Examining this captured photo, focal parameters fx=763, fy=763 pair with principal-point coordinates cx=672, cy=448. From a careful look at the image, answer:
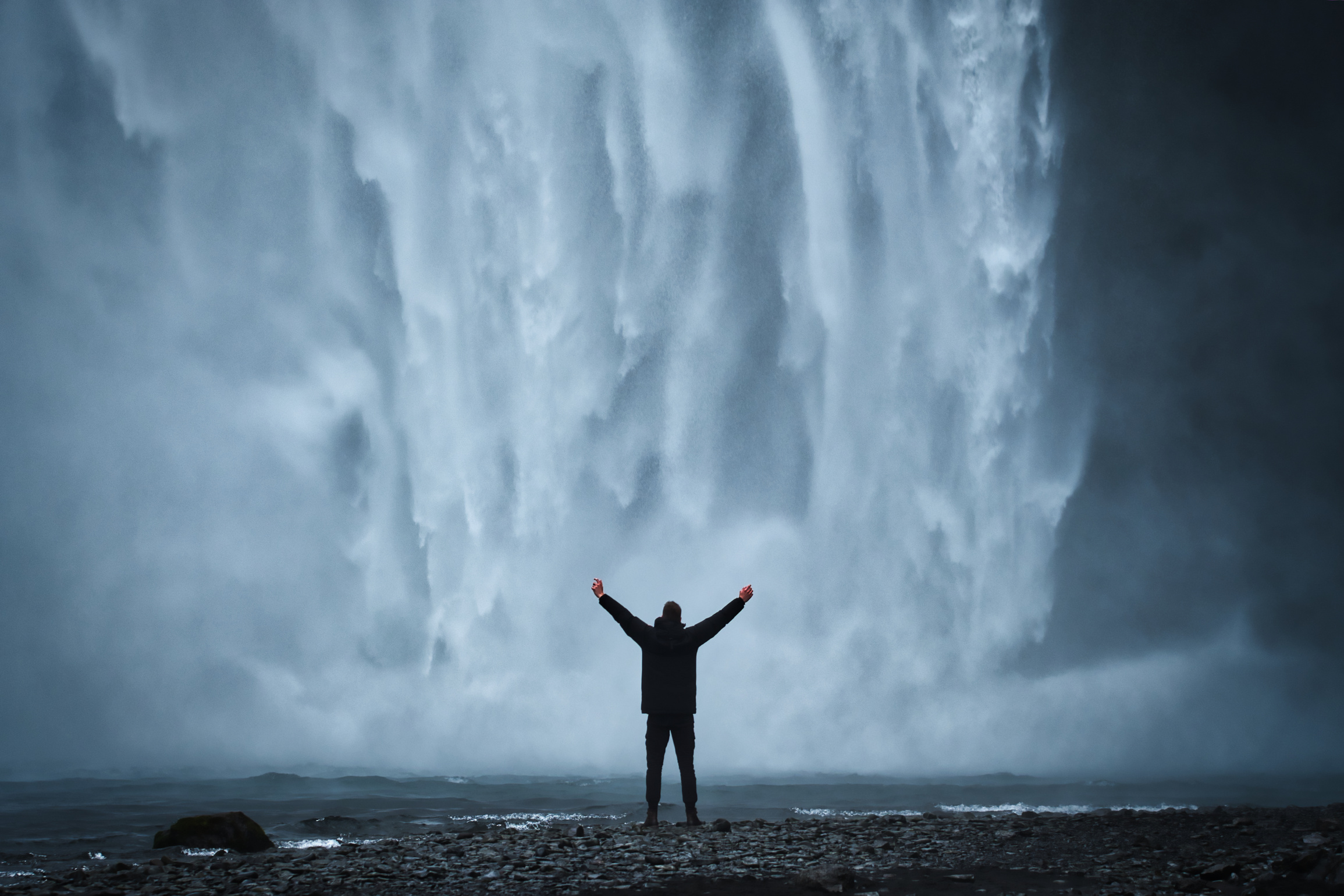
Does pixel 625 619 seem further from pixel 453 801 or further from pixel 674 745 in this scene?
pixel 453 801

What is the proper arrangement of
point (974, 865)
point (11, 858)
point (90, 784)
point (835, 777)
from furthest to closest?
point (835, 777), point (90, 784), point (11, 858), point (974, 865)

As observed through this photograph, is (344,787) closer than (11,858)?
No

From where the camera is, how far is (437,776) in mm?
48156

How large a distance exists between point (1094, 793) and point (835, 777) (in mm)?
19682

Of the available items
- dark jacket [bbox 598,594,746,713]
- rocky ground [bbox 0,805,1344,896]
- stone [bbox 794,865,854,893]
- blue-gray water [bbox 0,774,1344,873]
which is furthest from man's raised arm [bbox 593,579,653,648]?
blue-gray water [bbox 0,774,1344,873]

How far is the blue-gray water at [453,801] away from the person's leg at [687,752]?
463 cm

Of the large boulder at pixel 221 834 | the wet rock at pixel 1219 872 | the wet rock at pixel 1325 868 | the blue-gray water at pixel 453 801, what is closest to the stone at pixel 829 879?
the wet rock at pixel 1219 872

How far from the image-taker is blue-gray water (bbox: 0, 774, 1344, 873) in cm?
1766

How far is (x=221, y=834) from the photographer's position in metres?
12.7

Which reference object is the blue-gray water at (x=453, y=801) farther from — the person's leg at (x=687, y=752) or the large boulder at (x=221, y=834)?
the person's leg at (x=687, y=752)

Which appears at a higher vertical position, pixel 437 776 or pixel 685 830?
pixel 685 830

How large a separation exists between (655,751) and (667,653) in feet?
6.31

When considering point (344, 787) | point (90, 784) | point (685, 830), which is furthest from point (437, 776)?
point (685, 830)

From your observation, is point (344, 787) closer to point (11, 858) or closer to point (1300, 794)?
point (11, 858)
